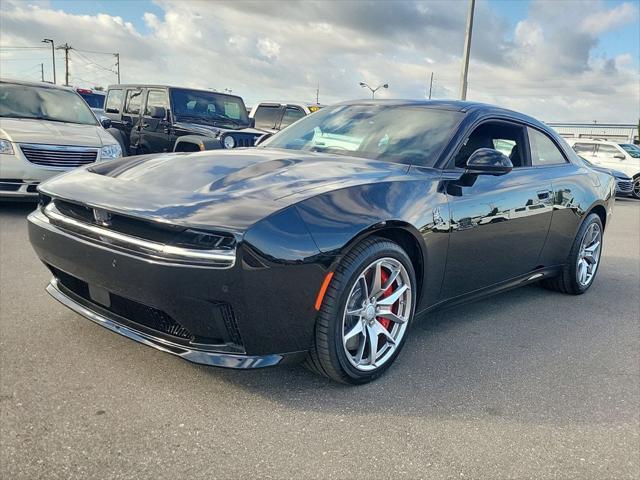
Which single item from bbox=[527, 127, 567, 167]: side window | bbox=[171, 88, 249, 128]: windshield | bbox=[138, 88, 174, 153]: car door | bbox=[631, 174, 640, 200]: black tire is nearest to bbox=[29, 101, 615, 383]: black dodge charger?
bbox=[527, 127, 567, 167]: side window

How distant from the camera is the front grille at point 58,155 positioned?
6.66 m

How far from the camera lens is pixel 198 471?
2074 millimetres

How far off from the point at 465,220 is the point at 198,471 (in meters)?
2.04

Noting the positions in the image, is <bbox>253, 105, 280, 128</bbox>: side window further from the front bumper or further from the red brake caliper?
the front bumper

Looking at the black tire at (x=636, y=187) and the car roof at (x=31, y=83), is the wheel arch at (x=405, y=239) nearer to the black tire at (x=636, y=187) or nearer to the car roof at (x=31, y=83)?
the car roof at (x=31, y=83)

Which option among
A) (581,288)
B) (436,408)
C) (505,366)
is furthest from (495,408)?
(581,288)

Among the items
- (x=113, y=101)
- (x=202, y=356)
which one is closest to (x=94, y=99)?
(x=113, y=101)

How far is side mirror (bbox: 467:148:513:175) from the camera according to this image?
3283mm

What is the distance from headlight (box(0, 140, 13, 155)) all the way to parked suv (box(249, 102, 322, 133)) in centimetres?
625

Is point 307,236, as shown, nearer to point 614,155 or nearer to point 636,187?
point 636,187

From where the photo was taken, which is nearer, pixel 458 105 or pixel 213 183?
pixel 213 183

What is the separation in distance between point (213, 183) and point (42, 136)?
5141 millimetres

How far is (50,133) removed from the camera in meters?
7.04

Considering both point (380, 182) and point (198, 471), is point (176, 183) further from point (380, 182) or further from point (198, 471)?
point (198, 471)
